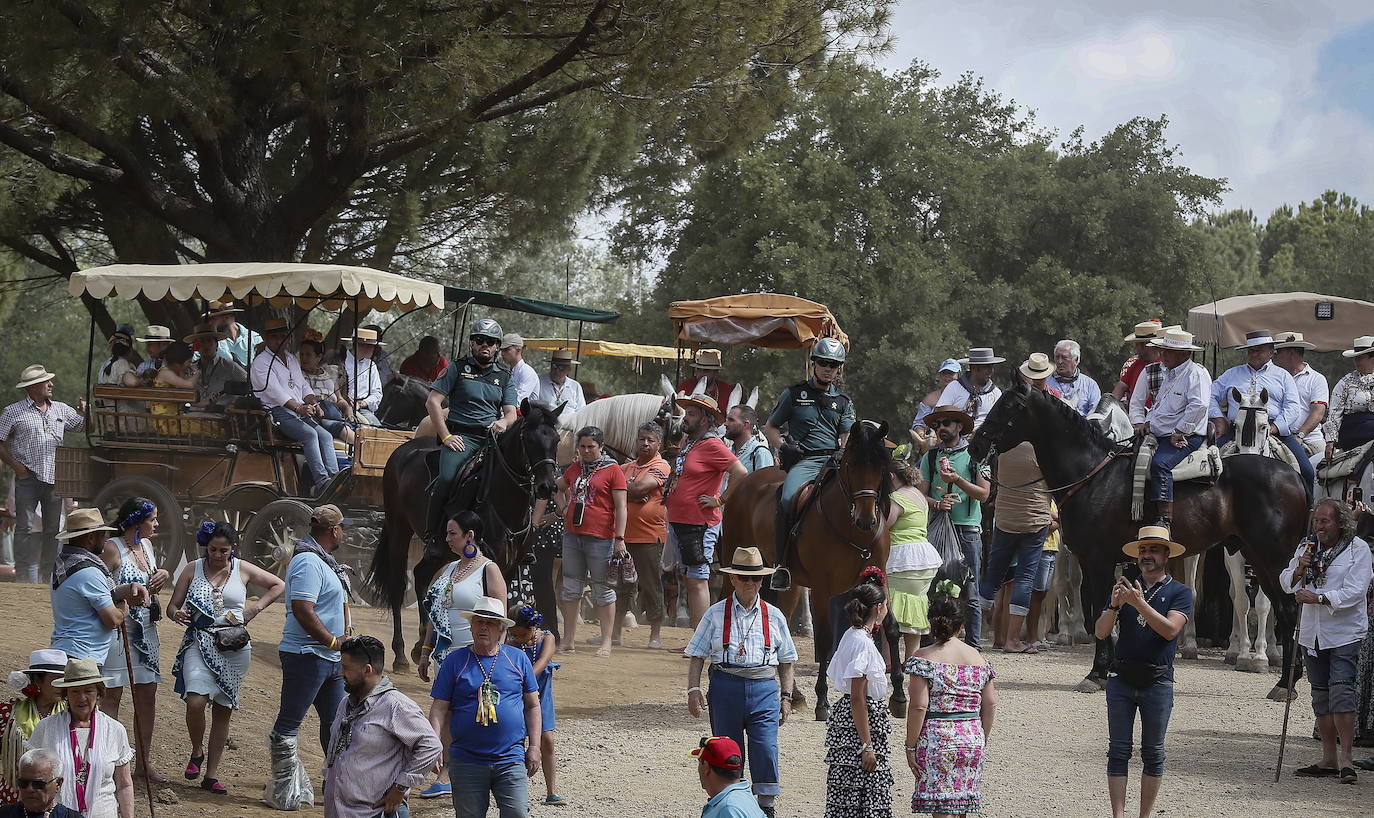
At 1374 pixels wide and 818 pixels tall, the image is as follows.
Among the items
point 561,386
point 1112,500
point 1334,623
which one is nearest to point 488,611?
point 1334,623

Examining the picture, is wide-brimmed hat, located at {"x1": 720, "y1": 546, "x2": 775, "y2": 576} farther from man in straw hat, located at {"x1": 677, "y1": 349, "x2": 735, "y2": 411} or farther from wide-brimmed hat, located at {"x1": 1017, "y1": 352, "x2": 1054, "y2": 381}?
man in straw hat, located at {"x1": 677, "y1": 349, "x2": 735, "y2": 411}

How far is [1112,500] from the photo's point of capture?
1385 centimetres

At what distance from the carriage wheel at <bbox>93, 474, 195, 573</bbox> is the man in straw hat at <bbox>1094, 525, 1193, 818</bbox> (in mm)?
10787

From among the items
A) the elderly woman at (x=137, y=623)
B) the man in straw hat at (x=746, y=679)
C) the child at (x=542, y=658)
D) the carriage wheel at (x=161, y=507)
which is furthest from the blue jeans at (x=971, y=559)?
the carriage wheel at (x=161, y=507)

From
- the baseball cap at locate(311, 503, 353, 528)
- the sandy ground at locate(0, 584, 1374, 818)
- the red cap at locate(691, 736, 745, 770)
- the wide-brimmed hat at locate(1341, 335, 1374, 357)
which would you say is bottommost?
the sandy ground at locate(0, 584, 1374, 818)

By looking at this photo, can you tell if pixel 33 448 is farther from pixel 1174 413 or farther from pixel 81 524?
pixel 1174 413

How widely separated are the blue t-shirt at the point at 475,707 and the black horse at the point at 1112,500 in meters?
6.76

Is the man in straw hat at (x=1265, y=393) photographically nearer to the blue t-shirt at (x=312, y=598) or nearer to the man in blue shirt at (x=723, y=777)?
the blue t-shirt at (x=312, y=598)

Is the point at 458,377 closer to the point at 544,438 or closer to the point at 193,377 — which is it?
the point at 544,438

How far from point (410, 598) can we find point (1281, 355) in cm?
988

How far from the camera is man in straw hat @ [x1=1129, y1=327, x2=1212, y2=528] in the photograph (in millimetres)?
13531

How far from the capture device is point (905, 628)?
40.9ft

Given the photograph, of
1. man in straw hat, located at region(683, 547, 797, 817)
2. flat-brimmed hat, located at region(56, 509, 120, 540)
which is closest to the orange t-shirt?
man in straw hat, located at region(683, 547, 797, 817)

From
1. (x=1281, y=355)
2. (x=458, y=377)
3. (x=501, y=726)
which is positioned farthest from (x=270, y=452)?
(x=1281, y=355)
